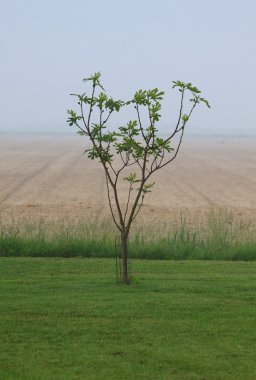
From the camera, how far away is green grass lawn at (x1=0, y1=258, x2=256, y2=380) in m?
6.02

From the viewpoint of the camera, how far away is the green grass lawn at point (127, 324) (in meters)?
6.02

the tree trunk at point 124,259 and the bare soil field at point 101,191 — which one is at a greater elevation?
the tree trunk at point 124,259

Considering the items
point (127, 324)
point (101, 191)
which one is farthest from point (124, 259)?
point (101, 191)

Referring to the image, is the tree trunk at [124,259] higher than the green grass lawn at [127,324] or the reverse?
higher

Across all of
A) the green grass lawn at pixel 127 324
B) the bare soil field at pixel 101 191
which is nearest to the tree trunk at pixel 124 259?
the green grass lawn at pixel 127 324

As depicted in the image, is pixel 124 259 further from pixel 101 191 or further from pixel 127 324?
pixel 101 191

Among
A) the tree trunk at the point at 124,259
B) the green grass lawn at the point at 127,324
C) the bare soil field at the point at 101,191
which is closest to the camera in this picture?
the green grass lawn at the point at 127,324

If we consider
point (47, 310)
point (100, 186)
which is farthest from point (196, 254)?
point (100, 186)

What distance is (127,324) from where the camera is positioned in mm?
7309

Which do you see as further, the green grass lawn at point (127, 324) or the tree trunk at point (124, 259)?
the tree trunk at point (124, 259)

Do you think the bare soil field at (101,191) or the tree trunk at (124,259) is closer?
the tree trunk at (124,259)

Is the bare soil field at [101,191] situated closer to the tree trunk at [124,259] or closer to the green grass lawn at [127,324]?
the green grass lawn at [127,324]

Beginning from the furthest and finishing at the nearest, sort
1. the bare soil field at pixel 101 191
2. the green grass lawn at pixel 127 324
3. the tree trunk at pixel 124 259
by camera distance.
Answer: the bare soil field at pixel 101 191, the tree trunk at pixel 124 259, the green grass lawn at pixel 127 324

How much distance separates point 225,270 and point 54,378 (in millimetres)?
5259
